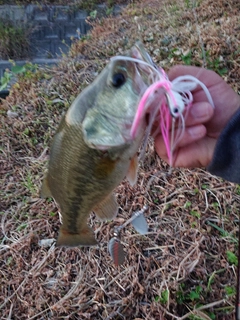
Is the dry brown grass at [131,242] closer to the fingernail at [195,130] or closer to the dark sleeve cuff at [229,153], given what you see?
the dark sleeve cuff at [229,153]

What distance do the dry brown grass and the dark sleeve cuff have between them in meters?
0.90

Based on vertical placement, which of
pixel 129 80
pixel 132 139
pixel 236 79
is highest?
pixel 129 80

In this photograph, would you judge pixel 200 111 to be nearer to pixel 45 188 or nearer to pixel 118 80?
pixel 118 80

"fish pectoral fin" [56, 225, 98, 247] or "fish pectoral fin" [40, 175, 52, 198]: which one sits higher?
"fish pectoral fin" [40, 175, 52, 198]

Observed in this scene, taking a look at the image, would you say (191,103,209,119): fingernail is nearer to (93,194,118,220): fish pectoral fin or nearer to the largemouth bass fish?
the largemouth bass fish

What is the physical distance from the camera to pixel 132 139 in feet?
3.16

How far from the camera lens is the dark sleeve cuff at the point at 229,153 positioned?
1.16 meters

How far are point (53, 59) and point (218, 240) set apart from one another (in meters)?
3.58

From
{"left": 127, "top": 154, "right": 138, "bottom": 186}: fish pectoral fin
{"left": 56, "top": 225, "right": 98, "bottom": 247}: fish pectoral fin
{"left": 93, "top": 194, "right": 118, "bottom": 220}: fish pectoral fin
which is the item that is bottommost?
{"left": 56, "top": 225, "right": 98, "bottom": 247}: fish pectoral fin

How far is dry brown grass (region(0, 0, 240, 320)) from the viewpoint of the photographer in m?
1.97

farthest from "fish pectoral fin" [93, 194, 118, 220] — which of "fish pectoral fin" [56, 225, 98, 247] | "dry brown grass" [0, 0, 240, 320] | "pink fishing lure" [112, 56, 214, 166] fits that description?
"dry brown grass" [0, 0, 240, 320]

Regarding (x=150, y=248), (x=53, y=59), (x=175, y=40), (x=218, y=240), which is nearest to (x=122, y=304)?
(x=150, y=248)

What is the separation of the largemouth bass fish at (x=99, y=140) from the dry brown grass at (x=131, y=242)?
942 millimetres

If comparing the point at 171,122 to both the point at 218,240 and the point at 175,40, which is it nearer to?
the point at 218,240
